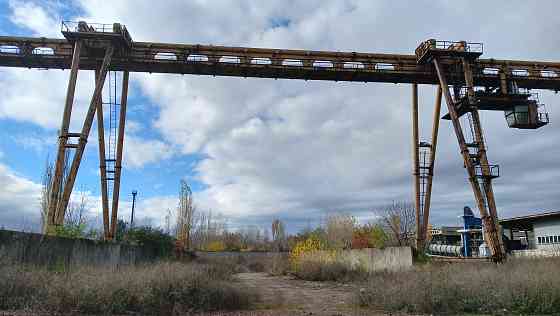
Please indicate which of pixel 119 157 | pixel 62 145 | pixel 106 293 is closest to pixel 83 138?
pixel 62 145

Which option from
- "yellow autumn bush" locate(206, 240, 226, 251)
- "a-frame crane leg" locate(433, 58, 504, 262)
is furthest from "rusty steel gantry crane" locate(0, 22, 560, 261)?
"yellow autumn bush" locate(206, 240, 226, 251)

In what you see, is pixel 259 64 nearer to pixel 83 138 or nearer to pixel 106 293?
pixel 83 138

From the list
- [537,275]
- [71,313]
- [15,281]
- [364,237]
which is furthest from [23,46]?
[364,237]

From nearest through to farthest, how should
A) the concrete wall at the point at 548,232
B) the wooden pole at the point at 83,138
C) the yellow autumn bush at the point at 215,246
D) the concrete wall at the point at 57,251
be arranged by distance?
1. the concrete wall at the point at 57,251
2. the wooden pole at the point at 83,138
3. the concrete wall at the point at 548,232
4. the yellow autumn bush at the point at 215,246

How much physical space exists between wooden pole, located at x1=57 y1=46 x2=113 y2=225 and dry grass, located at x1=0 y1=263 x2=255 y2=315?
5.82m

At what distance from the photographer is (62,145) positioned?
15969mm

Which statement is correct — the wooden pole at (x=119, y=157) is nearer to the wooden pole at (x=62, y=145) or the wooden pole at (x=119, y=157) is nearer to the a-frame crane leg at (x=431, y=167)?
the wooden pole at (x=62, y=145)

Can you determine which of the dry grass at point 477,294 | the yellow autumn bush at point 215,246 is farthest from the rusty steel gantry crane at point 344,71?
the yellow autumn bush at point 215,246

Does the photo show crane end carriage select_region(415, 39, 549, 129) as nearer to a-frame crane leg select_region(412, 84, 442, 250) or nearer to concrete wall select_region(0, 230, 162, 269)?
a-frame crane leg select_region(412, 84, 442, 250)

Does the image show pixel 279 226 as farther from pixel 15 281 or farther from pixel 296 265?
pixel 15 281

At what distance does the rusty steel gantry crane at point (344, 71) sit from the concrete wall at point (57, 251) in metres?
3.64

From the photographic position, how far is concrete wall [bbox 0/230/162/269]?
31.7 feet

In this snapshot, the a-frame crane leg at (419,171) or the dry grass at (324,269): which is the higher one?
the a-frame crane leg at (419,171)

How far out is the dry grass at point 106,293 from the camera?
26.5 feet
